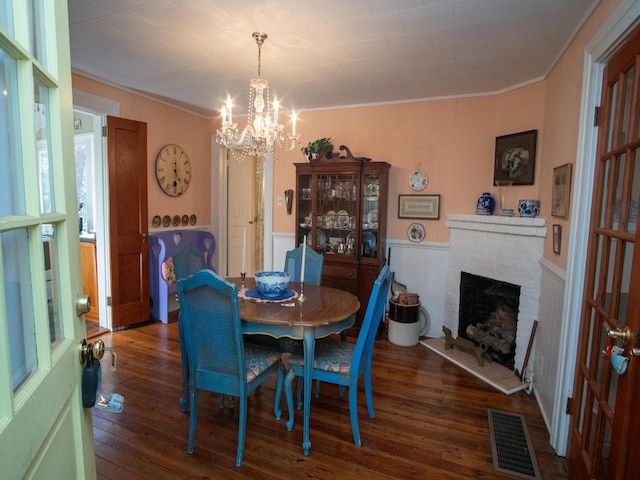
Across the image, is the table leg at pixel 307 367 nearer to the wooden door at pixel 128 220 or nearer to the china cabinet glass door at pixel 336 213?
the china cabinet glass door at pixel 336 213

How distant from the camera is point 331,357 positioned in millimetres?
2129

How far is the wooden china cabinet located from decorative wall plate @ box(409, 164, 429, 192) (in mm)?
288

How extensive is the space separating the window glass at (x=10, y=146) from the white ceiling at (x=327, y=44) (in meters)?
1.67

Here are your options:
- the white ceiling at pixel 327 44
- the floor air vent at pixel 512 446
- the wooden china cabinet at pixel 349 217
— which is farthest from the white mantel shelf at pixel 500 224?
Answer: the floor air vent at pixel 512 446

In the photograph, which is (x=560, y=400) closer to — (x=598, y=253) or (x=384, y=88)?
(x=598, y=253)

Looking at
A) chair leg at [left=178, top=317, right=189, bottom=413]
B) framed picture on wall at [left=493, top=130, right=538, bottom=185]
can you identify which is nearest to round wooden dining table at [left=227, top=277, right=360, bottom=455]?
chair leg at [left=178, top=317, right=189, bottom=413]

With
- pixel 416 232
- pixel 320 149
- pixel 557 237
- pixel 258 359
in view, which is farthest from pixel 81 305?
pixel 416 232

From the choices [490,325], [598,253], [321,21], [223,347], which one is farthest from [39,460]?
[490,325]

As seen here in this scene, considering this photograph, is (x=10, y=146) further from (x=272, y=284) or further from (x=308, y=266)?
(x=308, y=266)

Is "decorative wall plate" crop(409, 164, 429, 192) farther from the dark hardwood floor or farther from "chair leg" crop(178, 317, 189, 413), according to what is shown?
"chair leg" crop(178, 317, 189, 413)

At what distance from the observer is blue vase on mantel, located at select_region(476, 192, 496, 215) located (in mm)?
3254

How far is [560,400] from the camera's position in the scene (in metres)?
1.98

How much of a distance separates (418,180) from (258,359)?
2545 mm

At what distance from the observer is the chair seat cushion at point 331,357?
2.06 m
